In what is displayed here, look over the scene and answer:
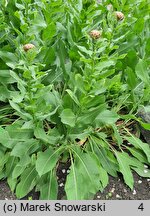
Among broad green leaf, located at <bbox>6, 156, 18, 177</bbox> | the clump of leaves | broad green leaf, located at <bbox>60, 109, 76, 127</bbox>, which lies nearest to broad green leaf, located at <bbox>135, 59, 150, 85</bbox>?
the clump of leaves

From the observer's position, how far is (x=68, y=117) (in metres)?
2.28

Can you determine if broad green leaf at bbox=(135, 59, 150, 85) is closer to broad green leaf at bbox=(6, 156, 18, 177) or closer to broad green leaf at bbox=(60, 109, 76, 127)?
broad green leaf at bbox=(60, 109, 76, 127)

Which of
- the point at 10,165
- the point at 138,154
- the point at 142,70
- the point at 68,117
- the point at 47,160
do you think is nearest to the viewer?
the point at 68,117

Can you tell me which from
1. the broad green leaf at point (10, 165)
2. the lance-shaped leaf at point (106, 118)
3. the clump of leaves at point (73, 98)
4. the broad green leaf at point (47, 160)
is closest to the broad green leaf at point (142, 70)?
the clump of leaves at point (73, 98)

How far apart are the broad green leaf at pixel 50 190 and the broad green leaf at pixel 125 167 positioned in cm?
48

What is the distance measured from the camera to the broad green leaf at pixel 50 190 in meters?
2.44

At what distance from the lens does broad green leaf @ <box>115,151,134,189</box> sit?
2551 mm

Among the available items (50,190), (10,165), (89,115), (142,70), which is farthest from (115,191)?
(142,70)

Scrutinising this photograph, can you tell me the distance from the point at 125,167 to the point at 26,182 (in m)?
0.69

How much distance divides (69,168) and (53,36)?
3.21ft

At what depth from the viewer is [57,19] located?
2.76m

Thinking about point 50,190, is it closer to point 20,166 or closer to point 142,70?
point 20,166

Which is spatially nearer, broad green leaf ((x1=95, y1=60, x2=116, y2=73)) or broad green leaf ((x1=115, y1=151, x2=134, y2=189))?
broad green leaf ((x1=95, y1=60, x2=116, y2=73))

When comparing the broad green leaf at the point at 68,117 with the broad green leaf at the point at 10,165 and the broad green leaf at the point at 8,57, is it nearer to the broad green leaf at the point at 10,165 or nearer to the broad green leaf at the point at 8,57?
the broad green leaf at the point at 10,165
